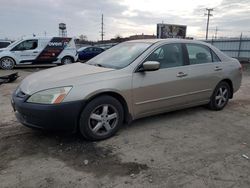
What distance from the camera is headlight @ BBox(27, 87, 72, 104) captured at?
3902mm

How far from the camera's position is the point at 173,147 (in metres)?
4.14

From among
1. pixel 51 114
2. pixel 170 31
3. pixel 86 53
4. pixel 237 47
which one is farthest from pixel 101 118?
pixel 237 47

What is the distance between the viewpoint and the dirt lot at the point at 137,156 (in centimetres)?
323

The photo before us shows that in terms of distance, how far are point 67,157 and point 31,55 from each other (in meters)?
13.4

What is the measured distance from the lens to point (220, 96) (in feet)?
20.3

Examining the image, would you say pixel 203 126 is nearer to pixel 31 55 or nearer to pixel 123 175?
pixel 123 175

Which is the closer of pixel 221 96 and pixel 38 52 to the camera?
pixel 221 96

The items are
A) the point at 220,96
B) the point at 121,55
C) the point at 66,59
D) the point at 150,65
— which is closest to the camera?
the point at 150,65

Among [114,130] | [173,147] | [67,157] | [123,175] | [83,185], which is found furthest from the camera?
[114,130]


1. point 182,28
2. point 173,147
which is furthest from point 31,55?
point 182,28

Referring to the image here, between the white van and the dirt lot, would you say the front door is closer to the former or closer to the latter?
the dirt lot

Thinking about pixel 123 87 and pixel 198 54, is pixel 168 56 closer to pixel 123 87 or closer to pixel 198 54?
pixel 198 54

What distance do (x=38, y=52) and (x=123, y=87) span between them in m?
12.8

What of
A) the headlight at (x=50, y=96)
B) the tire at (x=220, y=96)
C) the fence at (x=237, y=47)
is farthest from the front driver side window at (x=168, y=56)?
the fence at (x=237, y=47)
